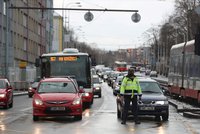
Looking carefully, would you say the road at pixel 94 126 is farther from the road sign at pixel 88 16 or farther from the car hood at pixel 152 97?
the road sign at pixel 88 16

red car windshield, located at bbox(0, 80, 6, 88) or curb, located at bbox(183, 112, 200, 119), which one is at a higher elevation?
red car windshield, located at bbox(0, 80, 6, 88)

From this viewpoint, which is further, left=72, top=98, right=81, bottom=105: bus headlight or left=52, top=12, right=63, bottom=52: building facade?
left=52, top=12, right=63, bottom=52: building facade

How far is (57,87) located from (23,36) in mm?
60335

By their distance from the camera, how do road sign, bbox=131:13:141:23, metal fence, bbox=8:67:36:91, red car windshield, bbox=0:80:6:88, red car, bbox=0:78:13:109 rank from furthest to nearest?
metal fence, bbox=8:67:36:91, road sign, bbox=131:13:141:23, red car windshield, bbox=0:80:6:88, red car, bbox=0:78:13:109

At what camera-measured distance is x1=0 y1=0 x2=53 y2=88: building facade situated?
6038cm

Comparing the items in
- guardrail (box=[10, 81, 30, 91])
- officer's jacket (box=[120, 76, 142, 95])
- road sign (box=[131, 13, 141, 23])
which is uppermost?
road sign (box=[131, 13, 141, 23])

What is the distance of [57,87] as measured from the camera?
855 inches

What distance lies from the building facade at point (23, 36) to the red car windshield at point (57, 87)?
32369mm

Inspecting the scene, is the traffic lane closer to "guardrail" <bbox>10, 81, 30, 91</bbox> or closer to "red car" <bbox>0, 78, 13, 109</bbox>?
"red car" <bbox>0, 78, 13, 109</bbox>

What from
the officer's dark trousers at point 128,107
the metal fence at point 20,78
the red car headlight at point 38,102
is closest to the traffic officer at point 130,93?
the officer's dark trousers at point 128,107

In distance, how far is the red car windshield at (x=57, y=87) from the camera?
21.5 m

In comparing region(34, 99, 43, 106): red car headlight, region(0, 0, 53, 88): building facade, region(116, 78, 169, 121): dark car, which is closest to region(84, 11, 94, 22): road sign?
region(116, 78, 169, 121): dark car

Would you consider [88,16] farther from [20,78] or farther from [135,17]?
[20,78]

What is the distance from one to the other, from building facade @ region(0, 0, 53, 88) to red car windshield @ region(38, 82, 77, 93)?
32369 millimetres
